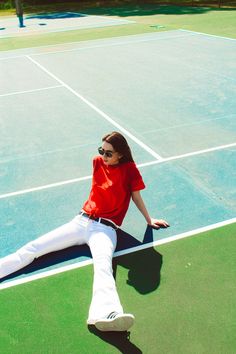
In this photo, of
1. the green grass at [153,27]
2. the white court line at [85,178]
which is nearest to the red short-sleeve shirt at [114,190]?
the white court line at [85,178]

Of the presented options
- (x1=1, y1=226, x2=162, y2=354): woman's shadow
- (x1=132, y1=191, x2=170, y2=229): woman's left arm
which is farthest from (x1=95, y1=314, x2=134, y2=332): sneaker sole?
(x1=132, y1=191, x2=170, y2=229): woman's left arm

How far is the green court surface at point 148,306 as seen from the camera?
365 centimetres

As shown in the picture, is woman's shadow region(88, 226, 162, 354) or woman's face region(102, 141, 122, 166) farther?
woman's face region(102, 141, 122, 166)

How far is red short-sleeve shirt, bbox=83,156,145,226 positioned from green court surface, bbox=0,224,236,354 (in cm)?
58

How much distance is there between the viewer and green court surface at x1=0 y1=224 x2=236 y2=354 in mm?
3648

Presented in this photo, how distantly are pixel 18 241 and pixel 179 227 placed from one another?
213 cm

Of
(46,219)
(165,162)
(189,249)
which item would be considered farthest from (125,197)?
(165,162)

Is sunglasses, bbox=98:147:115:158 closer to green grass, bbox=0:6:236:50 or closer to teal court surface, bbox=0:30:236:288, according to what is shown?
teal court surface, bbox=0:30:236:288

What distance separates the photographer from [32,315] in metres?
4.04

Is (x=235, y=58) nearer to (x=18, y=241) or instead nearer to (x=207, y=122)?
(x=207, y=122)

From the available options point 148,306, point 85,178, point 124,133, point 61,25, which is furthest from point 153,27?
point 148,306

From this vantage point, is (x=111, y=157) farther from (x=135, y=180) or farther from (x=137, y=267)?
(x=137, y=267)

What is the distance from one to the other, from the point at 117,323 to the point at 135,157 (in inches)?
171

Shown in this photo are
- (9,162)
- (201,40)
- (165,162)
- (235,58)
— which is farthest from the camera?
(201,40)
